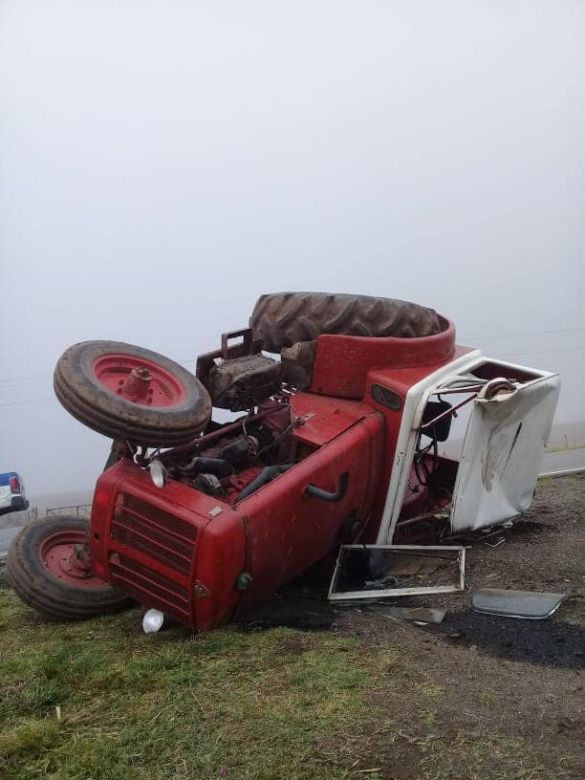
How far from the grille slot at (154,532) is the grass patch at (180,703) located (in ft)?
Result: 1.45

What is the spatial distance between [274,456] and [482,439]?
1.37 metres

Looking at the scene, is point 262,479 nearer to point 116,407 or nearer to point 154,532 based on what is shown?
point 154,532

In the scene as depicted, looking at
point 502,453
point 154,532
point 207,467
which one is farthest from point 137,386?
point 502,453

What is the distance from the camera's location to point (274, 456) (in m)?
5.14

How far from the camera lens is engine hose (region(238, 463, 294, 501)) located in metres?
4.52

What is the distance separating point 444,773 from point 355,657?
42.3 inches

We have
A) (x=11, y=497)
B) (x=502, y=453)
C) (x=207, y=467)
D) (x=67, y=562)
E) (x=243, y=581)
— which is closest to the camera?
(x=243, y=581)

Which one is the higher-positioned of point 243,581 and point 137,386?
point 137,386

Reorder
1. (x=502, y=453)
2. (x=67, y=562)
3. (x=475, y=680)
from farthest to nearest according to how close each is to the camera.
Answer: (x=502, y=453) → (x=67, y=562) → (x=475, y=680)

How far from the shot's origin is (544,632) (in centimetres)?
415

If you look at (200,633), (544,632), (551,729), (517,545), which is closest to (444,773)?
(551,729)

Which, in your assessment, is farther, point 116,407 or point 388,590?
point 388,590

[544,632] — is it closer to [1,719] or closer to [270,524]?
[270,524]

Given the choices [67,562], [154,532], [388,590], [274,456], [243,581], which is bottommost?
[67,562]
